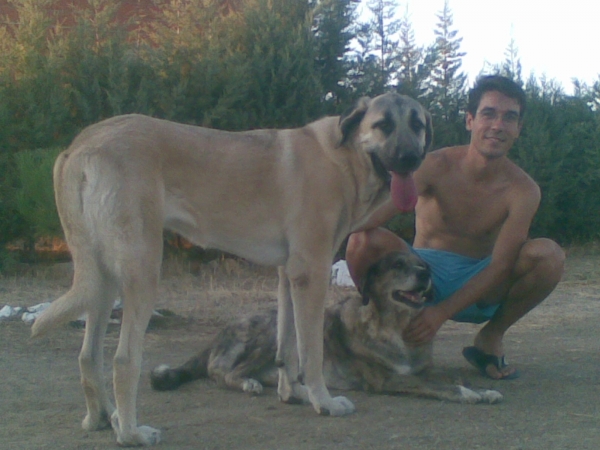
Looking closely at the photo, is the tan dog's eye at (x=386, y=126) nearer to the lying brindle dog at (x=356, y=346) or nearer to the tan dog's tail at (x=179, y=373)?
the lying brindle dog at (x=356, y=346)

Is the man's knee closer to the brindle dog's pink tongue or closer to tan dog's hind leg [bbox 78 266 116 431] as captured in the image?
the brindle dog's pink tongue

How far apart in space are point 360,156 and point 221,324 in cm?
280

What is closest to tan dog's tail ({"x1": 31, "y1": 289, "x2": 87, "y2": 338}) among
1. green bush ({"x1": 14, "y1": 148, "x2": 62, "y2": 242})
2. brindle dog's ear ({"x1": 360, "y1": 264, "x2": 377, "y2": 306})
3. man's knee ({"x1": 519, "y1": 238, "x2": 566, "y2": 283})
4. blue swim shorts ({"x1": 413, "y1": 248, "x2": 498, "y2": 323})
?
brindle dog's ear ({"x1": 360, "y1": 264, "x2": 377, "y2": 306})

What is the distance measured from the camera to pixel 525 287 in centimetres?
400

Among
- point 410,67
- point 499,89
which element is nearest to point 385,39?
point 410,67

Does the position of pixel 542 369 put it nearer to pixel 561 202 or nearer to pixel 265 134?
pixel 265 134

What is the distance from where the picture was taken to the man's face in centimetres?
413

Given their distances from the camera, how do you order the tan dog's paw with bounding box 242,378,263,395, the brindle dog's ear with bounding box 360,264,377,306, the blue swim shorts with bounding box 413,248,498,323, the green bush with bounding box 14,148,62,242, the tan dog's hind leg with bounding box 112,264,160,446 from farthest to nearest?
the green bush with bounding box 14,148,62,242, the blue swim shorts with bounding box 413,248,498,323, the brindle dog's ear with bounding box 360,264,377,306, the tan dog's paw with bounding box 242,378,263,395, the tan dog's hind leg with bounding box 112,264,160,446

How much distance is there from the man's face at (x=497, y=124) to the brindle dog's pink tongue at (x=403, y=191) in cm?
106

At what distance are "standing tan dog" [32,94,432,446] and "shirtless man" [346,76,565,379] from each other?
0.65m

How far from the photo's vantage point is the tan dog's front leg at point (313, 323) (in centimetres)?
320

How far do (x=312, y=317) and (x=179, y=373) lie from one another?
101 centimetres

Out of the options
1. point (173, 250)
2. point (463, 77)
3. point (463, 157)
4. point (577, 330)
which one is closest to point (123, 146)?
point (463, 157)

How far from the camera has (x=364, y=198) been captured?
340 cm
